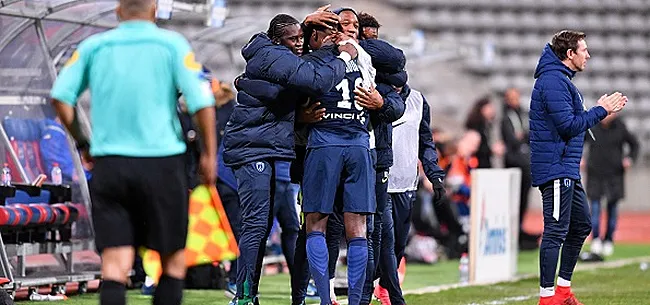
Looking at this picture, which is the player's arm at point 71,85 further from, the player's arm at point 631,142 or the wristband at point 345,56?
the player's arm at point 631,142

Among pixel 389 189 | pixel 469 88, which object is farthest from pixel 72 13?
pixel 469 88

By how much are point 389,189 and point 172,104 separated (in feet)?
12.6

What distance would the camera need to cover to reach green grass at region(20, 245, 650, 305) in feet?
36.4

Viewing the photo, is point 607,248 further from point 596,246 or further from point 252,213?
point 252,213

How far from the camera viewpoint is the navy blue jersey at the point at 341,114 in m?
8.72

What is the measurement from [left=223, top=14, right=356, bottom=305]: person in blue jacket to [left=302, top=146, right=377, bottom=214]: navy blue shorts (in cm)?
54

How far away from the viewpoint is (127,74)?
6312 millimetres

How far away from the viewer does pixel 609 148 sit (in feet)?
61.2

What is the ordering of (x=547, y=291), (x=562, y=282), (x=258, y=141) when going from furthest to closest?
1. (x=562, y=282)
2. (x=547, y=291)
3. (x=258, y=141)

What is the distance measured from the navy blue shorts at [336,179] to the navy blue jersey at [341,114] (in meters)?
0.05

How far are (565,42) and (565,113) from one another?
0.58m

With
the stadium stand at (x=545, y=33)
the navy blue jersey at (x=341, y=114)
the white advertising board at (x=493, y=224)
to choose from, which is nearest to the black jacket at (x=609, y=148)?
the white advertising board at (x=493, y=224)

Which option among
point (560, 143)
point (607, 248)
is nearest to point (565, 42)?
point (560, 143)

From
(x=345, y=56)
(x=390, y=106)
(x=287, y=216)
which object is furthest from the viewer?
(x=287, y=216)
